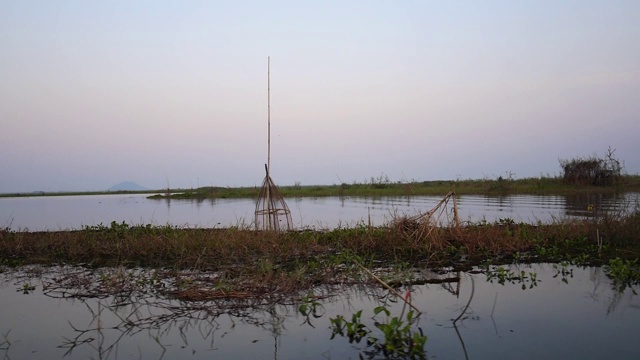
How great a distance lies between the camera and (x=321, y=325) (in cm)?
504

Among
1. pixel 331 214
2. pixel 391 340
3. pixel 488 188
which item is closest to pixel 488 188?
pixel 488 188

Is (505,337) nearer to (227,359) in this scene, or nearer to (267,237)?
(227,359)

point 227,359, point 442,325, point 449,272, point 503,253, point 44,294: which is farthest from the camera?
point 503,253

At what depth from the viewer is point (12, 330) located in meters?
5.13

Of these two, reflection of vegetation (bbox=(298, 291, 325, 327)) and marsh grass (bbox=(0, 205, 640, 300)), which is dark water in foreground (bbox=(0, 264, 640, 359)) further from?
marsh grass (bbox=(0, 205, 640, 300))

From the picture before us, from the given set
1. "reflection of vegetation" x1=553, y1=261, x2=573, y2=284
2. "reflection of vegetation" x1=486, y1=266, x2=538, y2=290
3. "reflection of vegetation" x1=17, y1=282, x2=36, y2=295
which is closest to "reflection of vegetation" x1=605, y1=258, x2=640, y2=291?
"reflection of vegetation" x1=553, y1=261, x2=573, y2=284

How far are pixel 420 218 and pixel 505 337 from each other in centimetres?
493

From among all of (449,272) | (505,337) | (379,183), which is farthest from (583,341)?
(379,183)

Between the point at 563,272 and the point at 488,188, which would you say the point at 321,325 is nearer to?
the point at 563,272

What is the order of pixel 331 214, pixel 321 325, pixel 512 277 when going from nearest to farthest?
pixel 321 325
pixel 512 277
pixel 331 214

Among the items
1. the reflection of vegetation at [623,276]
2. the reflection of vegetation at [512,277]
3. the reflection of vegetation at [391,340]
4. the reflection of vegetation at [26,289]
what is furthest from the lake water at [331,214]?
the reflection of vegetation at [391,340]

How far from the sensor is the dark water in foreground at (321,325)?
432 centimetres

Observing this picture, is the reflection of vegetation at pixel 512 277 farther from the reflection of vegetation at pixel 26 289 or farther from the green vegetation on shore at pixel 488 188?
the green vegetation on shore at pixel 488 188

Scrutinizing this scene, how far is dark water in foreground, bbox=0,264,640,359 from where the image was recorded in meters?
4.32
